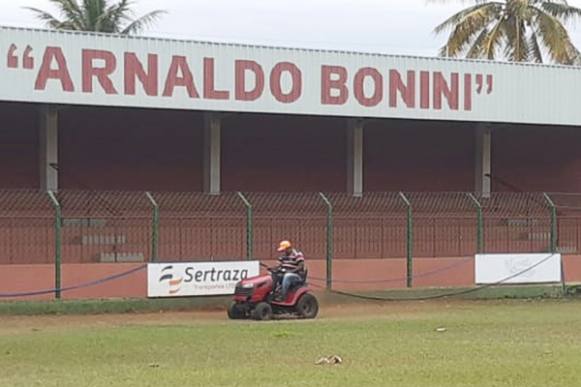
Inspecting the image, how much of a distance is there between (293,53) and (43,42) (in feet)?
20.5

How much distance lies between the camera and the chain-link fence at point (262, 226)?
79.6 ft

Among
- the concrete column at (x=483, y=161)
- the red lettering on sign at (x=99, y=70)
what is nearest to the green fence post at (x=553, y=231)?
the concrete column at (x=483, y=161)

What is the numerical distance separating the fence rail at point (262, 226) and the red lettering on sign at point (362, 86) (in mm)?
2761

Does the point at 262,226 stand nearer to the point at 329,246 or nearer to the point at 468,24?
the point at 329,246

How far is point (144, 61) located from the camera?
25.6 metres

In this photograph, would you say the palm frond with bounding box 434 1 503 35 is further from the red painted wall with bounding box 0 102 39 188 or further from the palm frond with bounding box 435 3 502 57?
the red painted wall with bounding box 0 102 39 188

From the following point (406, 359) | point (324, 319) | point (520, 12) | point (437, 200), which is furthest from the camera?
point (520, 12)

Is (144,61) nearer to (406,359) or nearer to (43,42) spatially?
(43,42)

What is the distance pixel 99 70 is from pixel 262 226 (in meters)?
5.37

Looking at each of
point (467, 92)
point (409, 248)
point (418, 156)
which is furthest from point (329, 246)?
point (418, 156)

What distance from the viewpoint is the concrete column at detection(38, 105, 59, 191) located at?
26577mm

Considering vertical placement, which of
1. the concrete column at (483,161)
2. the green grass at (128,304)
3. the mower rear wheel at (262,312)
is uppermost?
the concrete column at (483,161)

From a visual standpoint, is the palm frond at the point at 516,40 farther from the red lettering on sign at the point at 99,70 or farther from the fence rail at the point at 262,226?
Result: the red lettering on sign at the point at 99,70

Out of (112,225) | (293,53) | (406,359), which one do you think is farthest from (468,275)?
(406,359)
